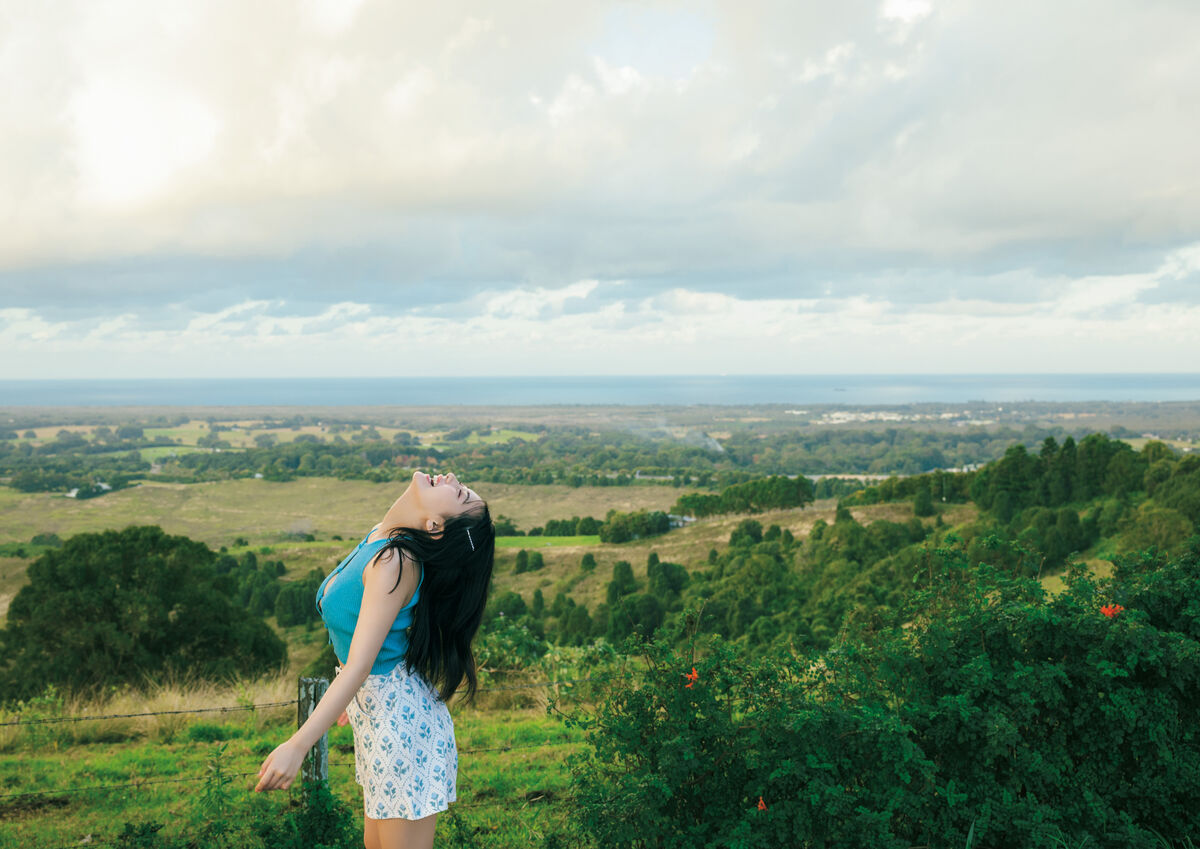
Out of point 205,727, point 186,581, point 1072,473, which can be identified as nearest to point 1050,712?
point 205,727

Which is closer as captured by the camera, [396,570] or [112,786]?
[396,570]

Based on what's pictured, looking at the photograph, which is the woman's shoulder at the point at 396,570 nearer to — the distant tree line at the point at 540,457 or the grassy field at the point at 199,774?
the grassy field at the point at 199,774

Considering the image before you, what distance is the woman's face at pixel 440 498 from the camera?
2.18 meters

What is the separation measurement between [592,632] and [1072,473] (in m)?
24.6

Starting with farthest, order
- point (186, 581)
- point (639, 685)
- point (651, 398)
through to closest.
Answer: point (651, 398), point (186, 581), point (639, 685)

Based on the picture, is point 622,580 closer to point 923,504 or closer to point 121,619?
point 923,504

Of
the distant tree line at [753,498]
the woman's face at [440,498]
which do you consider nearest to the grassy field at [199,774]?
the woman's face at [440,498]

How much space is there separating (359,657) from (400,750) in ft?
1.36

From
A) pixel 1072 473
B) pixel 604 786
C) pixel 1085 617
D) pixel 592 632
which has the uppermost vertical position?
pixel 1085 617

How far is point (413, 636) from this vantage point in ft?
7.10

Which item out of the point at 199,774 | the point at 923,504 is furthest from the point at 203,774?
the point at 923,504

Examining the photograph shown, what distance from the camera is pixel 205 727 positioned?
20.9 feet

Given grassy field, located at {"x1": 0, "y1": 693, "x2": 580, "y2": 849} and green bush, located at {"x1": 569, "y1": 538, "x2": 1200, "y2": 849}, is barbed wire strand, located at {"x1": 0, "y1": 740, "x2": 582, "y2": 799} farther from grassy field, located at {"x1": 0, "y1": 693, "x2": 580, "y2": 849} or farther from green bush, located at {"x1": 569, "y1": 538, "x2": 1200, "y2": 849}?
green bush, located at {"x1": 569, "y1": 538, "x2": 1200, "y2": 849}

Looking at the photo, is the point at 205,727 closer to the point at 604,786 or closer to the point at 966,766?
the point at 604,786
